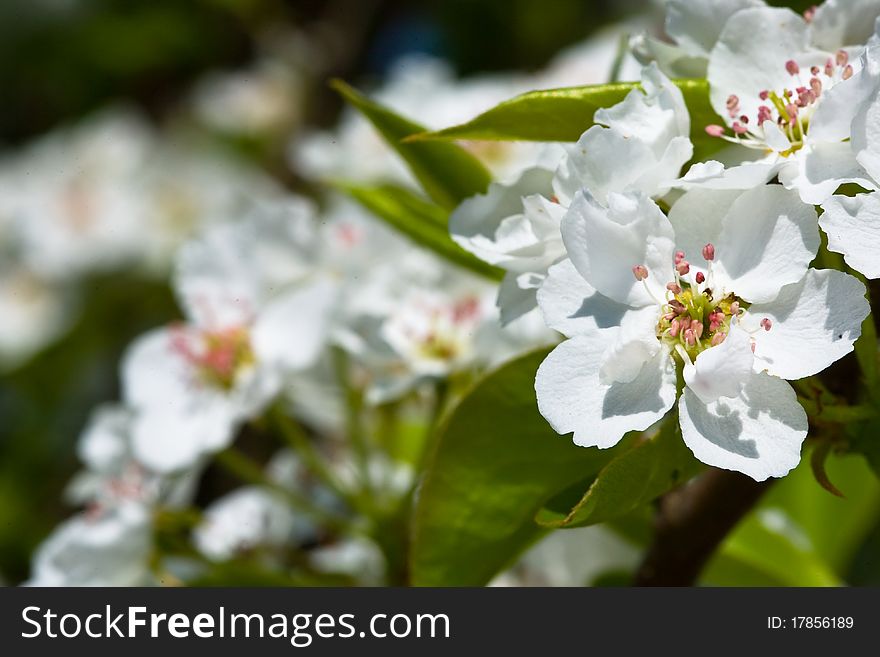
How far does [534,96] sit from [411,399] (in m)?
0.62

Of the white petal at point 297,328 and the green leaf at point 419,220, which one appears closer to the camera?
the green leaf at point 419,220

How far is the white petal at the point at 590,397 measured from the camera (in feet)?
2.16

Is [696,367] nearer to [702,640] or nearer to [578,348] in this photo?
[578,348]

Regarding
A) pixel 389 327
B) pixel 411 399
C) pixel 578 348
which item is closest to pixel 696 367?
pixel 578 348

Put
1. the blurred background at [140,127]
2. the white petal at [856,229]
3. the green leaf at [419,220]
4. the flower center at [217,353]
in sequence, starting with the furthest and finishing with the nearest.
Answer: the blurred background at [140,127], the flower center at [217,353], the green leaf at [419,220], the white petal at [856,229]

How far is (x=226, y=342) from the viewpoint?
1.22 metres

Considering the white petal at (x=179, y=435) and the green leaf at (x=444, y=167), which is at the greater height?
the green leaf at (x=444, y=167)

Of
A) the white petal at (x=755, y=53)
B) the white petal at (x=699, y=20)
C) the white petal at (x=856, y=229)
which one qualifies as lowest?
the white petal at (x=856, y=229)

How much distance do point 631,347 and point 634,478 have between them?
0.25 ft

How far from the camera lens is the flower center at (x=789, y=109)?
0.72m

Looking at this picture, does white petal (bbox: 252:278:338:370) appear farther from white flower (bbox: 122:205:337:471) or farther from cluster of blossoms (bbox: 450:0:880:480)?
cluster of blossoms (bbox: 450:0:880:480)

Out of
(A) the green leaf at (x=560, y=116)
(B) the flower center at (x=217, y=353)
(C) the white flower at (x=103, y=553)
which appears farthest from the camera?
(B) the flower center at (x=217, y=353)

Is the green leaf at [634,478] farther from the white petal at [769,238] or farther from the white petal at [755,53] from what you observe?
the white petal at [755,53]

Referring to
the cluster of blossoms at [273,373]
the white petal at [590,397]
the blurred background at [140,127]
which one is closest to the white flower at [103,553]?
the cluster of blossoms at [273,373]
